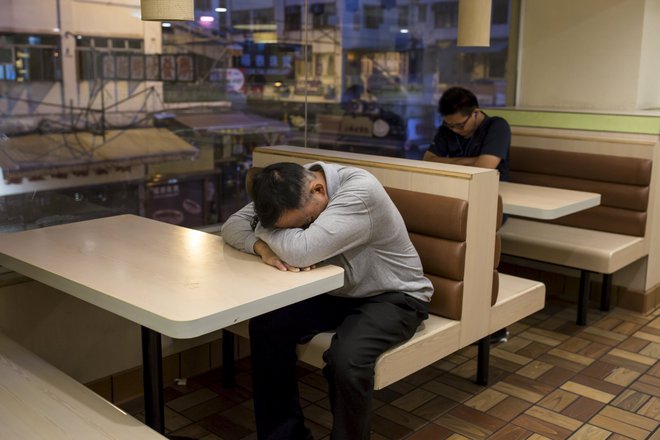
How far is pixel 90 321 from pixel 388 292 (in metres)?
1.27

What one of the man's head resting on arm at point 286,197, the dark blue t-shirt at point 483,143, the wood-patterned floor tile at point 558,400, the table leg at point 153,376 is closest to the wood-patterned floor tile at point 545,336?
the wood-patterned floor tile at point 558,400

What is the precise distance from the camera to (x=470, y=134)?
3969mm

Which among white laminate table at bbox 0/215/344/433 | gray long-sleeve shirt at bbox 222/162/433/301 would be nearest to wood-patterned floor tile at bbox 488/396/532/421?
gray long-sleeve shirt at bbox 222/162/433/301

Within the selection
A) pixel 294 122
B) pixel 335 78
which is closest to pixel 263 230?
pixel 294 122

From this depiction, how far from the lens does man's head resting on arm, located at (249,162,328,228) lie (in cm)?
227

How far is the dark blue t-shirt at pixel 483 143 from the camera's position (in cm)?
383

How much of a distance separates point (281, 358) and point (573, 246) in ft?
6.95

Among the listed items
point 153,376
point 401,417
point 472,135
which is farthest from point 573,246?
point 153,376

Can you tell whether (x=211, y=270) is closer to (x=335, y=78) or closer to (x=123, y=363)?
(x=123, y=363)

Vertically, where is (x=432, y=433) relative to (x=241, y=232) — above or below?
below

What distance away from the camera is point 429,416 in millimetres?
2998

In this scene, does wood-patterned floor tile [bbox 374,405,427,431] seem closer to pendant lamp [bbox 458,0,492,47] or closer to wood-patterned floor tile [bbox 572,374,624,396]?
wood-patterned floor tile [bbox 572,374,624,396]

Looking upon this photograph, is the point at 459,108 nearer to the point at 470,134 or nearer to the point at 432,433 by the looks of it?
the point at 470,134

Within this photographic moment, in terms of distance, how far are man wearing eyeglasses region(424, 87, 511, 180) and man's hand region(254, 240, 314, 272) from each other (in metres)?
1.77
